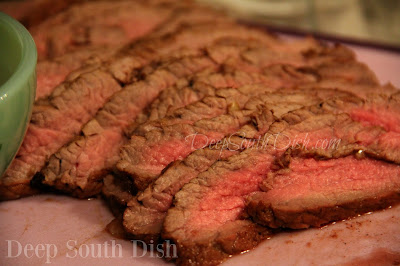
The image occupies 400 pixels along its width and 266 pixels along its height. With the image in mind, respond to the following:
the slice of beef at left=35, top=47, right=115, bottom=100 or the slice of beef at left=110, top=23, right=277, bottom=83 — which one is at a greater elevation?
the slice of beef at left=110, top=23, right=277, bottom=83

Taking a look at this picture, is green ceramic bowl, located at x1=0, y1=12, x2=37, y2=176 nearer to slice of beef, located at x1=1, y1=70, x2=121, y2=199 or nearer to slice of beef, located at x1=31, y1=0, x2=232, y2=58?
slice of beef, located at x1=1, y1=70, x2=121, y2=199

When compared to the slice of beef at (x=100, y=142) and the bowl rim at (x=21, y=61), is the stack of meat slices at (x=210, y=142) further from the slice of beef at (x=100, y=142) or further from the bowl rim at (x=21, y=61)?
the bowl rim at (x=21, y=61)

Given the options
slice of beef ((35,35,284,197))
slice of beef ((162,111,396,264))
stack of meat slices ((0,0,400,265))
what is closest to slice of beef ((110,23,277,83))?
stack of meat slices ((0,0,400,265))

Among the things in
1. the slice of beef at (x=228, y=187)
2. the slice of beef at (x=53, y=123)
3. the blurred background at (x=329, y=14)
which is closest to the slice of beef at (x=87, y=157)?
the slice of beef at (x=53, y=123)

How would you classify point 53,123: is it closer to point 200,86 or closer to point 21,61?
point 21,61

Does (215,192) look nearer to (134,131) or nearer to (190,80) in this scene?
(134,131)

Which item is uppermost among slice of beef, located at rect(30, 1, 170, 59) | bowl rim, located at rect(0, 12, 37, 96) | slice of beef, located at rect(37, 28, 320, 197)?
bowl rim, located at rect(0, 12, 37, 96)

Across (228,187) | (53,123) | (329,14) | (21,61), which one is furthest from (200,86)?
(329,14)

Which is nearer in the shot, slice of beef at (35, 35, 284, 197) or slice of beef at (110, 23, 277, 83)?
slice of beef at (35, 35, 284, 197)
